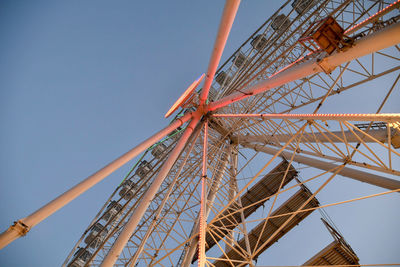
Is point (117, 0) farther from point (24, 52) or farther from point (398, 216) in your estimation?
point (398, 216)

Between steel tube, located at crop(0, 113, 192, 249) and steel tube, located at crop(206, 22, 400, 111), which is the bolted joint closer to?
steel tube, located at crop(0, 113, 192, 249)

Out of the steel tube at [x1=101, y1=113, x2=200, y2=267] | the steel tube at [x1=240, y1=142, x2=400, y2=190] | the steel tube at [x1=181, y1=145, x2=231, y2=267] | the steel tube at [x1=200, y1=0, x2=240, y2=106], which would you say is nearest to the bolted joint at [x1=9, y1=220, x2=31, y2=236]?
the steel tube at [x1=101, y1=113, x2=200, y2=267]

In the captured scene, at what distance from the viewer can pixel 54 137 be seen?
84.8m

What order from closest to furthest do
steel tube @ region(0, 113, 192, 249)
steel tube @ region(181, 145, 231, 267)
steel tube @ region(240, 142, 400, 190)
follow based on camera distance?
steel tube @ region(0, 113, 192, 249), steel tube @ region(240, 142, 400, 190), steel tube @ region(181, 145, 231, 267)

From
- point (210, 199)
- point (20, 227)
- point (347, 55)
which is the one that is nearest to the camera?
point (347, 55)

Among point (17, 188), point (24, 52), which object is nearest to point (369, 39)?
point (24, 52)

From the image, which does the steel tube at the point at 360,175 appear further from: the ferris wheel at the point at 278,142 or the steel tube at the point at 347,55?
the steel tube at the point at 347,55

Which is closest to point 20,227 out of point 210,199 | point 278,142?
point 278,142

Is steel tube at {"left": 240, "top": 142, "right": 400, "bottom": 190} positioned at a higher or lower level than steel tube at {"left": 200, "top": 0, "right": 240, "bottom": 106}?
lower

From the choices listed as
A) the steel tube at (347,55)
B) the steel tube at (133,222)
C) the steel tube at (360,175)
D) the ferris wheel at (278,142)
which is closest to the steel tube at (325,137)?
the ferris wheel at (278,142)

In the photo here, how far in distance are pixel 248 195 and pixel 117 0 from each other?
358 ft

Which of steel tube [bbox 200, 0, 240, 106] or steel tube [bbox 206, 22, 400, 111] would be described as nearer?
steel tube [bbox 206, 22, 400, 111]

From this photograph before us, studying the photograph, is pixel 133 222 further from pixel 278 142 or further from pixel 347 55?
pixel 347 55

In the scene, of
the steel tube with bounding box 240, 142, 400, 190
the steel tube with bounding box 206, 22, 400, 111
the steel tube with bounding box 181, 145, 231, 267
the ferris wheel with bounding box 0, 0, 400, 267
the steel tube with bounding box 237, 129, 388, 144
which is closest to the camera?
the steel tube with bounding box 206, 22, 400, 111
